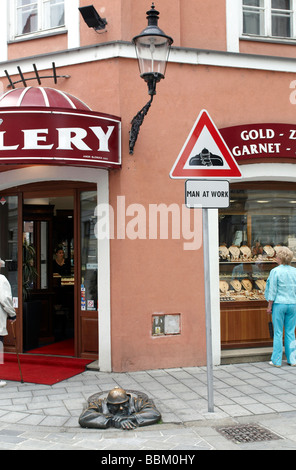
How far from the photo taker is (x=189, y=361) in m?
7.70

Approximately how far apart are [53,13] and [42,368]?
582cm

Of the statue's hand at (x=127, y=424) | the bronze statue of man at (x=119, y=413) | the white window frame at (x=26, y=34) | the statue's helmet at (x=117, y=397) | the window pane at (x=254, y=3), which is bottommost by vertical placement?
the statue's hand at (x=127, y=424)

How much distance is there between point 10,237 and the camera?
353 inches

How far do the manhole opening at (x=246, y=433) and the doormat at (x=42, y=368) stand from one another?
2.75 meters

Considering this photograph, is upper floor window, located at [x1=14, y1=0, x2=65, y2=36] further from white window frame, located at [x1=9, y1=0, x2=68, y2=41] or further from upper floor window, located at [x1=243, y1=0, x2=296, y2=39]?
upper floor window, located at [x1=243, y1=0, x2=296, y2=39]

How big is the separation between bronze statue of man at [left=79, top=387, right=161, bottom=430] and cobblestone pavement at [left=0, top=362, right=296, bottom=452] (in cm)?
8

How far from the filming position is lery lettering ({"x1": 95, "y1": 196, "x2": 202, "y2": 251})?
753 centimetres

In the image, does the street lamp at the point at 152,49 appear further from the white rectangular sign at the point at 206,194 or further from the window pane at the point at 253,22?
the window pane at the point at 253,22

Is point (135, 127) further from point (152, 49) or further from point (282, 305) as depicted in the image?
point (282, 305)

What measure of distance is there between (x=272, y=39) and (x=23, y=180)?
191 inches

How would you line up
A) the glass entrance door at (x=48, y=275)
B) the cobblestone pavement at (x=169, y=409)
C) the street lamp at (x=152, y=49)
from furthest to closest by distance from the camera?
the glass entrance door at (x=48, y=275), the street lamp at (x=152, y=49), the cobblestone pavement at (x=169, y=409)

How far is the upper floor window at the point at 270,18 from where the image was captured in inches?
337

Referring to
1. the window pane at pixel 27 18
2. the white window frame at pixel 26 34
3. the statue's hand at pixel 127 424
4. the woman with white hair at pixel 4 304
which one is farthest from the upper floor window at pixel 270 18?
the statue's hand at pixel 127 424

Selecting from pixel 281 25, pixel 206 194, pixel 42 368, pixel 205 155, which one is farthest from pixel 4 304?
pixel 281 25
